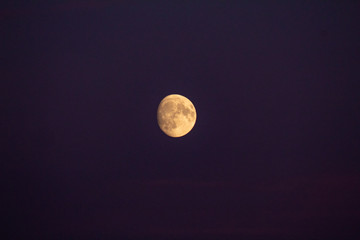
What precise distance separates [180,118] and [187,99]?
2.91ft

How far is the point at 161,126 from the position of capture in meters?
7.41

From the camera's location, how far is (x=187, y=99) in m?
7.57

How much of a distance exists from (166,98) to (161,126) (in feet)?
3.56

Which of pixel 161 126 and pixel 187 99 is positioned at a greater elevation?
pixel 187 99

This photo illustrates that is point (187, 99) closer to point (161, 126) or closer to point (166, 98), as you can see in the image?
point (166, 98)

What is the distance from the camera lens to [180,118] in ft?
23.5

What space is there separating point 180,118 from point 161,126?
2.68ft

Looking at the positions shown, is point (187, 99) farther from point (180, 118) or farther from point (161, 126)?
point (161, 126)

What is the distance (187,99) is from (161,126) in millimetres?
1439

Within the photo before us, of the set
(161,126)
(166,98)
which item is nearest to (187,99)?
(166,98)

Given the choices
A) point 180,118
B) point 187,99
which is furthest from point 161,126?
point 187,99

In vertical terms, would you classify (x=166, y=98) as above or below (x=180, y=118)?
above

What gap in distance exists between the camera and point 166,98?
7.51 meters
